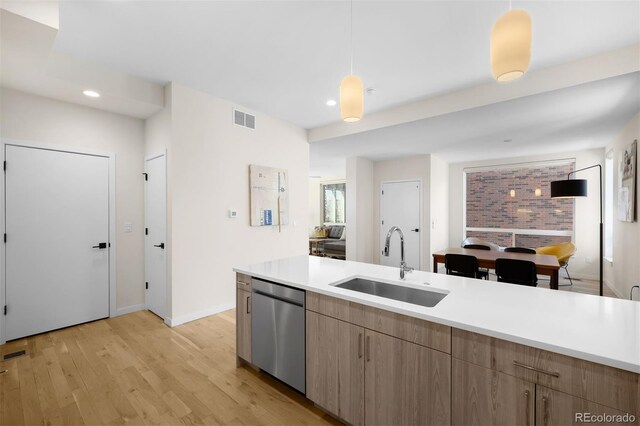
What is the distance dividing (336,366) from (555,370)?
1.06m

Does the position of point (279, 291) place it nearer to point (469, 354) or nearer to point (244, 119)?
point (469, 354)

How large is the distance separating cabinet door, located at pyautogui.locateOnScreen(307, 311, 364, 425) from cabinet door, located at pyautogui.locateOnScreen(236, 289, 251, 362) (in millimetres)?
663

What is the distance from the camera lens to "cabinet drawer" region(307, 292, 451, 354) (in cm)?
132

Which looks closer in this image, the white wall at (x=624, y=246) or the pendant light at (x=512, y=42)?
the pendant light at (x=512, y=42)

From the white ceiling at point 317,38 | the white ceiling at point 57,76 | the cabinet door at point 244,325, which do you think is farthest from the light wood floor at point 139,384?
the white ceiling at point 317,38

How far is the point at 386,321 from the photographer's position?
1486 millimetres

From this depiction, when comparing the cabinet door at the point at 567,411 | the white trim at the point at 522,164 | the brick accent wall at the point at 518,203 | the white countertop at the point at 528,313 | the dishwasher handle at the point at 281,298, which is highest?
the white trim at the point at 522,164

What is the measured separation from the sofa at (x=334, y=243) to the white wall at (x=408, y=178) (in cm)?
102

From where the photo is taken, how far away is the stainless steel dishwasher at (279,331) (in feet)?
6.25

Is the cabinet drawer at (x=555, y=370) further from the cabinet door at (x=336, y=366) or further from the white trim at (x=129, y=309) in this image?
the white trim at (x=129, y=309)

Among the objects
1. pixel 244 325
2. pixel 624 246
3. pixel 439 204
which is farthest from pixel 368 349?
pixel 439 204

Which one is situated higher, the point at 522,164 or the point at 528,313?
the point at 522,164

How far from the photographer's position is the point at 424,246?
250 inches

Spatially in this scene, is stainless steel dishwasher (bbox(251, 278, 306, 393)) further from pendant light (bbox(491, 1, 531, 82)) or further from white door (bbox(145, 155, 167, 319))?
white door (bbox(145, 155, 167, 319))
